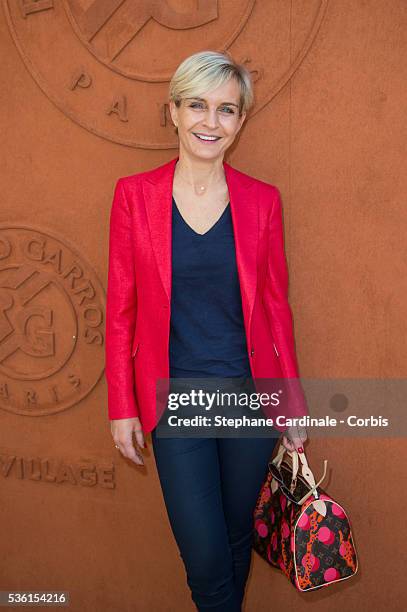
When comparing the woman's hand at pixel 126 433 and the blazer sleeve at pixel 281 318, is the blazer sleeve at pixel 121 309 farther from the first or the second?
the blazer sleeve at pixel 281 318

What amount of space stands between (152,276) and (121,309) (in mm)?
164

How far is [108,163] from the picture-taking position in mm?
2639

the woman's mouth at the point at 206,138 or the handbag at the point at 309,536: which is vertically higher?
the woman's mouth at the point at 206,138

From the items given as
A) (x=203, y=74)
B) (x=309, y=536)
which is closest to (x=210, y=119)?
(x=203, y=74)

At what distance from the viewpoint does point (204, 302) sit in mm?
2143

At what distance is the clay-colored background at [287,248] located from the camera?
240cm

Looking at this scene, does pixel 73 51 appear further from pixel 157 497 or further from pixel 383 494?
pixel 383 494

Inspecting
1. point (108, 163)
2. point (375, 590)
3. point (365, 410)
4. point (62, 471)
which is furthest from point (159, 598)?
point (108, 163)

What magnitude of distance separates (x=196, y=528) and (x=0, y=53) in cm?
197

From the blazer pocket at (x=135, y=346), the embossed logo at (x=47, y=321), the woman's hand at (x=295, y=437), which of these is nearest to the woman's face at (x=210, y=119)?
the blazer pocket at (x=135, y=346)

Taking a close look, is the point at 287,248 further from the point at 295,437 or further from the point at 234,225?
the point at 295,437

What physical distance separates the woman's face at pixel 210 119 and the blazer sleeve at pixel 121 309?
0.28 m

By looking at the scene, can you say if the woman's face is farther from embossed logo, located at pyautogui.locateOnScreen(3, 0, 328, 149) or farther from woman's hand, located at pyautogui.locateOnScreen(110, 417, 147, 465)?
woman's hand, located at pyautogui.locateOnScreen(110, 417, 147, 465)

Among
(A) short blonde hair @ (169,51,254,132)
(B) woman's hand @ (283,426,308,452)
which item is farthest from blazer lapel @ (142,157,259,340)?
(B) woman's hand @ (283,426,308,452)
